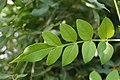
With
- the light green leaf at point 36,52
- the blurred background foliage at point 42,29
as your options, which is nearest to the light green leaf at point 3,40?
the blurred background foliage at point 42,29

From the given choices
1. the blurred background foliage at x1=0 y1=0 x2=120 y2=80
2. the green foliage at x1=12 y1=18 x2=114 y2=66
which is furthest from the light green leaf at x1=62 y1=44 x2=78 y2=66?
the blurred background foliage at x1=0 y1=0 x2=120 y2=80

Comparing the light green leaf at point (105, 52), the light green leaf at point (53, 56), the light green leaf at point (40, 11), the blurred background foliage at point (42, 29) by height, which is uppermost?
the light green leaf at point (105, 52)

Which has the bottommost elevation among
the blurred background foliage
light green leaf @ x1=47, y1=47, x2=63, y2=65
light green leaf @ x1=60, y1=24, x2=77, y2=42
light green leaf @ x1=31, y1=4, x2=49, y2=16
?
the blurred background foliage

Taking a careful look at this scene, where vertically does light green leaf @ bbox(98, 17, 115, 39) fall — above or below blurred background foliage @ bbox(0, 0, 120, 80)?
above

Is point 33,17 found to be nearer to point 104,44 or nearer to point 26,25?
point 26,25

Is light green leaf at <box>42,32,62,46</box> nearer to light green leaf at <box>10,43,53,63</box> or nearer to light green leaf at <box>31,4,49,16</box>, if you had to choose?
light green leaf at <box>10,43,53,63</box>

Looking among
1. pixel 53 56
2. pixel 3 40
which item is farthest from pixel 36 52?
pixel 3 40

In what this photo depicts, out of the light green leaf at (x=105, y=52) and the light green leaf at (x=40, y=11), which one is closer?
the light green leaf at (x=105, y=52)

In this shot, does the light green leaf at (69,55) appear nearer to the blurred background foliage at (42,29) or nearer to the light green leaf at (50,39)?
the light green leaf at (50,39)
